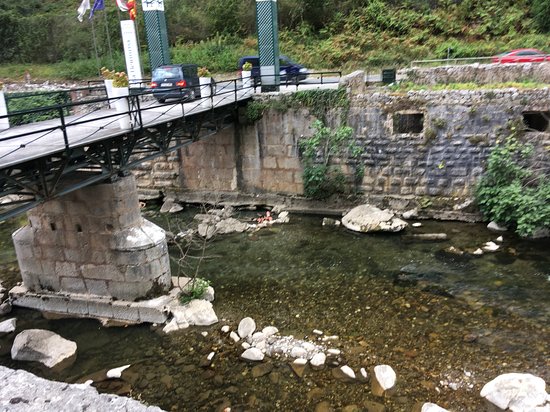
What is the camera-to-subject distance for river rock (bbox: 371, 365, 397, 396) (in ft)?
24.7

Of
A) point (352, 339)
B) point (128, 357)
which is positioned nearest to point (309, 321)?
point (352, 339)

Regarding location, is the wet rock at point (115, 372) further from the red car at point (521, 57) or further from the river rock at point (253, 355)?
the red car at point (521, 57)

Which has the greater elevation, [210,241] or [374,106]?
[374,106]

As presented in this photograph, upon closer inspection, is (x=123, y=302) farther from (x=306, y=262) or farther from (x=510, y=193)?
(x=510, y=193)

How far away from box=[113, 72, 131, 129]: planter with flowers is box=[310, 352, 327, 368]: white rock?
234 inches

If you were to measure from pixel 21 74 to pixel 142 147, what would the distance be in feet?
104

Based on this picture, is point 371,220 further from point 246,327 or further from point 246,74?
point 246,74

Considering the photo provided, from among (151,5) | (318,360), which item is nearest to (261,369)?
(318,360)

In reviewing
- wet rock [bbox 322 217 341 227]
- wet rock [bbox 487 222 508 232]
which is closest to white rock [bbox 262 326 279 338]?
wet rock [bbox 322 217 341 227]

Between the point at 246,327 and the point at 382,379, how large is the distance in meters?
2.90

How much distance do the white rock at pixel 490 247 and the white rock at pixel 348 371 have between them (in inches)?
254

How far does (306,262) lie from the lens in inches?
495

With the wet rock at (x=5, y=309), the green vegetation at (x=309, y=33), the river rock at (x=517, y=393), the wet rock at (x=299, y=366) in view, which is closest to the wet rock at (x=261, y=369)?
the wet rock at (x=299, y=366)

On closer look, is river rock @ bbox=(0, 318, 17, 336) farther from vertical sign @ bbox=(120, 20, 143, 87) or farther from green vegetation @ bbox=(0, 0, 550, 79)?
green vegetation @ bbox=(0, 0, 550, 79)
